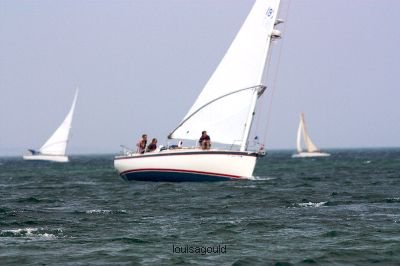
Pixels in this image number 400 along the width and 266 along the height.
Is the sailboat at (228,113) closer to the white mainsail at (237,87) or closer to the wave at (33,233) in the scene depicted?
the white mainsail at (237,87)

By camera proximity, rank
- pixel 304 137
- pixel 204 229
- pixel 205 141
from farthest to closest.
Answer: pixel 304 137, pixel 205 141, pixel 204 229

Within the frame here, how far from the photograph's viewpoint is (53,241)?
21.4 meters

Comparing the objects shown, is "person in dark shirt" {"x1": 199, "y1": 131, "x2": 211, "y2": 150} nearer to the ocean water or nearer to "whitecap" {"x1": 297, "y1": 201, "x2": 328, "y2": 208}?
the ocean water

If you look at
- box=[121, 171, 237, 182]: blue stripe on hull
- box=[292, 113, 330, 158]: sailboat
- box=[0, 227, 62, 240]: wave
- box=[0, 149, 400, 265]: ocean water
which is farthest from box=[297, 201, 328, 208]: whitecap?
box=[292, 113, 330, 158]: sailboat

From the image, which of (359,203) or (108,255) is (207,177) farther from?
(108,255)

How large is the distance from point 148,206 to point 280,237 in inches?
434

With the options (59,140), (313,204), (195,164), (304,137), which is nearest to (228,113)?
(195,164)

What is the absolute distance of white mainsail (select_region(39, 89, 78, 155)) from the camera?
436 feet

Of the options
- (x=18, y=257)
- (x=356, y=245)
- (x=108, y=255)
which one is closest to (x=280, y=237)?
(x=356, y=245)

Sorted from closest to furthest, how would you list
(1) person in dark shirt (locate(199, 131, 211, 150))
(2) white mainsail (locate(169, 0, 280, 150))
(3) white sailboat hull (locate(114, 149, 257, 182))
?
(3) white sailboat hull (locate(114, 149, 257, 182)), (1) person in dark shirt (locate(199, 131, 211, 150)), (2) white mainsail (locate(169, 0, 280, 150))

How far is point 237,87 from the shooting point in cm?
4597

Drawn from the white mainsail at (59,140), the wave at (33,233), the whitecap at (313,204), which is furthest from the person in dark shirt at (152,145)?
the white mainsail at (59,140)

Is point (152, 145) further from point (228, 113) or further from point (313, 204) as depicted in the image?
point (313, 204)

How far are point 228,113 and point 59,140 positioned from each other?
9714cm
